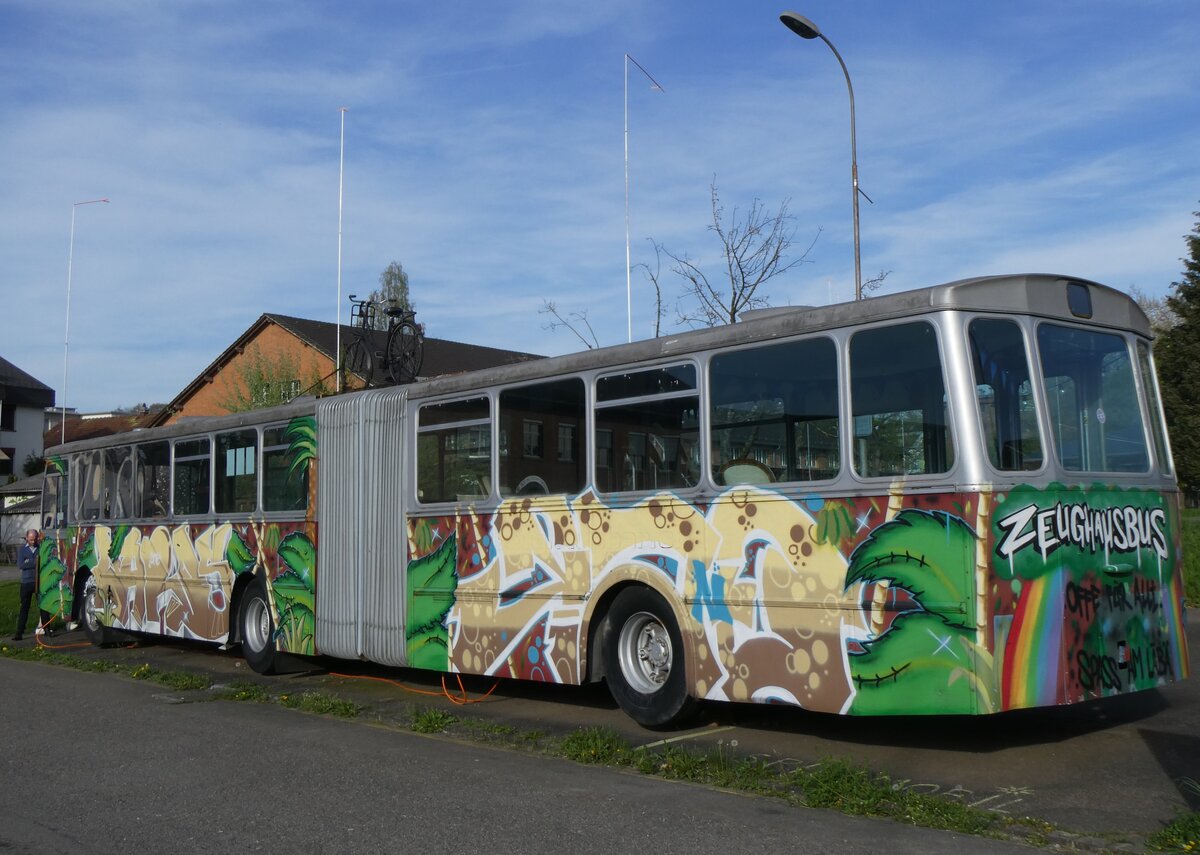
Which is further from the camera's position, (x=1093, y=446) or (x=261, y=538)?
(x=261, y=538)

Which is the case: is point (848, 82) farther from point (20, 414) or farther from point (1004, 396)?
point (20, 414)

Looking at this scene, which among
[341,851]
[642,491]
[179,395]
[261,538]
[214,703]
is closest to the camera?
[341,851]

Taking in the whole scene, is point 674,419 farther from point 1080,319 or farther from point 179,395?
point 179,395

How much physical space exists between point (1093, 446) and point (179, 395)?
5385 cm

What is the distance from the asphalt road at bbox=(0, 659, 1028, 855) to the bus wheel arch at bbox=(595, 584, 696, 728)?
1170 millimetres

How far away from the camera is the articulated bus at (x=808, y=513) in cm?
766

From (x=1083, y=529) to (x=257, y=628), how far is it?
997cm

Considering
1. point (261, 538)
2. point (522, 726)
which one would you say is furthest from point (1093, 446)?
point (261, 538)

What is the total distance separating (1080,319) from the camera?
333 inches

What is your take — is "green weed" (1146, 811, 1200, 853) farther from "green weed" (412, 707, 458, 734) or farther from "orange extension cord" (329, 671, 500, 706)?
"orange extension cord" (329, 671, 500, 706)

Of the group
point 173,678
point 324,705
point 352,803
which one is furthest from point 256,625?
point 352,803

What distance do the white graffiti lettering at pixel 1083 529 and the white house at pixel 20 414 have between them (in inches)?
2946

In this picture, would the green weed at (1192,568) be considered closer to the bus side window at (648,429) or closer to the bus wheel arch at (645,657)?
the bus wheel arch at (645,657)

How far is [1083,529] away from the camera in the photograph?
7.95 metres
